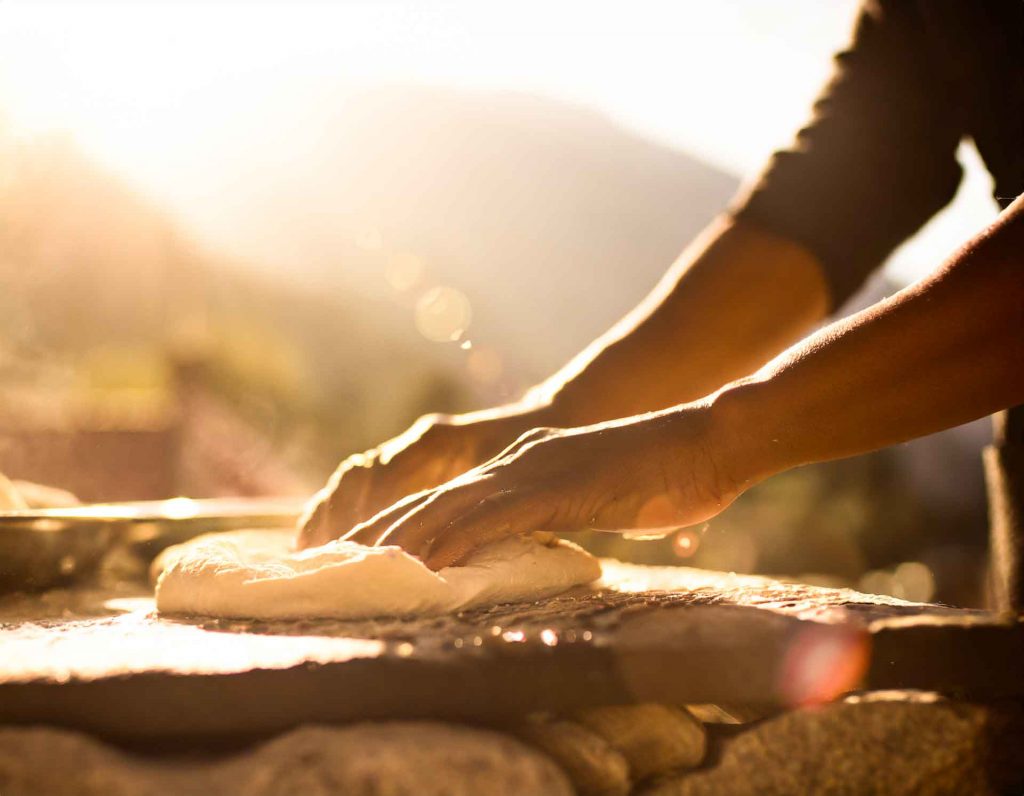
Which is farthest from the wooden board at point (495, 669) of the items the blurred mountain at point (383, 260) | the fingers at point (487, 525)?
the blurred mountain at point (383, 260)

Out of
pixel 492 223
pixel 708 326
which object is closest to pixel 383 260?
pixel 492 223

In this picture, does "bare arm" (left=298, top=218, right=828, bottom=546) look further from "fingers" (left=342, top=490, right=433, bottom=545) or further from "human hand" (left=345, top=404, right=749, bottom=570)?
"human hand" (left=345, top=404, right=749, bottom=570)

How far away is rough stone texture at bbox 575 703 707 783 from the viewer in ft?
3.44

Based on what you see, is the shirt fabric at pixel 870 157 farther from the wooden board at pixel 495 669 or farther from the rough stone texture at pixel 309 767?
the rough stone texture at pixel 309 767

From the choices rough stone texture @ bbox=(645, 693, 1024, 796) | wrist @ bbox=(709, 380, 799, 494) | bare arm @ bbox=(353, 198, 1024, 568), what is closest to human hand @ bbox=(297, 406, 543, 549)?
bare arm @ bbox=(353, 198, 1024, 568)

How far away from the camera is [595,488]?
4.35 feet

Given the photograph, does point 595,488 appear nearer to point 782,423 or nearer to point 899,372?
point 782,423

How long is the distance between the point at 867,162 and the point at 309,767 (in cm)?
208

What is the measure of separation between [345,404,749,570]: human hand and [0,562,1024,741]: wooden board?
23 cm

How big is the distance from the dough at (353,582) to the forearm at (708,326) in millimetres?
582

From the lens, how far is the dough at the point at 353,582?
128cm

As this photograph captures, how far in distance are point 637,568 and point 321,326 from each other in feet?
30.2

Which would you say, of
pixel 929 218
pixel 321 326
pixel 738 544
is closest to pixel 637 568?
pixel 929 218

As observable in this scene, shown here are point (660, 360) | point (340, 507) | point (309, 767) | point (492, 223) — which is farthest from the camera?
point (492, 223)
